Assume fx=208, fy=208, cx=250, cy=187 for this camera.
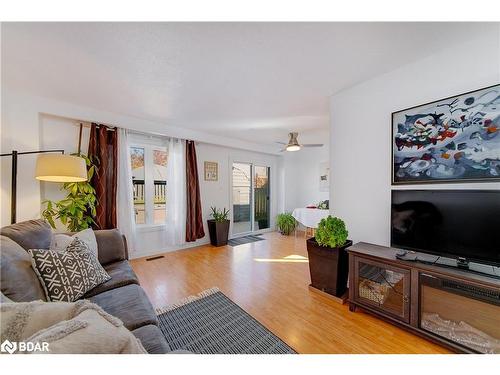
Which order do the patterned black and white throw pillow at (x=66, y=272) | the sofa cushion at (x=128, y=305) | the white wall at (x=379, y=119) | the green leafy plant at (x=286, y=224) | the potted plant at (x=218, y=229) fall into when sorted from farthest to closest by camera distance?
the green leafy plant at (x=286, y=224) → the potted plant at (x=218, y=229) → the white wall at (x=379, y=119) → the patterned black and white throw pillow at (x=66, y=272) → the sofa cushion at (x=128, y=305)

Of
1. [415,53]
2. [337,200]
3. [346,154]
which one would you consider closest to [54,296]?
[337,200]

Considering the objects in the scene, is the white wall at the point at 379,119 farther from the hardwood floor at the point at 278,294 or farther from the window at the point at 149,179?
the window at the point at 149,179

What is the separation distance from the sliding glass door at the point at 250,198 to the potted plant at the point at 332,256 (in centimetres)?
293

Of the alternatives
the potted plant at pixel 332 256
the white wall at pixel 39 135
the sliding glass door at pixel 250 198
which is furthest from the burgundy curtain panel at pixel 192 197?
the potted plant at pixel 332 256

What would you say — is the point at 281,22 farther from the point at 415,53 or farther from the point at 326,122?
the point at 326,122

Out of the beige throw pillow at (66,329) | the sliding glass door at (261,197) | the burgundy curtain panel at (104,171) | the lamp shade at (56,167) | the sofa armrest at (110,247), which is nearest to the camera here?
the beige throw pillow at (66,329)

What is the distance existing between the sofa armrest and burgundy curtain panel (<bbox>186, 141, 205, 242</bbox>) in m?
1.84

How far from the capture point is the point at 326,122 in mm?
3449

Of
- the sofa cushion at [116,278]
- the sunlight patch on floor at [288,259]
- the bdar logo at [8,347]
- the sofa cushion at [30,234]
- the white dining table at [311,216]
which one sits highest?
the sofa cushion at [30,234]

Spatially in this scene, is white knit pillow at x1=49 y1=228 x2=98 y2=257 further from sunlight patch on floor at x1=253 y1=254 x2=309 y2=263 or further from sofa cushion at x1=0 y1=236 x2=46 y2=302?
sunlight patch on floor at x1=253 y1=254 x2=309 y2=263

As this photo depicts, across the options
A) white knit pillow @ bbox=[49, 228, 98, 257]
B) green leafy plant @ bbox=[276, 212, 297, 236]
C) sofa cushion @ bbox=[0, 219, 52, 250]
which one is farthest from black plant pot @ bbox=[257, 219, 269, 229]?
sofa cushion @ bbox=[0, 219, 52, 250]

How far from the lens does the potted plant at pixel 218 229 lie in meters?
4.14

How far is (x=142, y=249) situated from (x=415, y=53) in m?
4.33

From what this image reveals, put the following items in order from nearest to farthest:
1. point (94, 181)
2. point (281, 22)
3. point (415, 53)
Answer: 1. point (281, 22)
2. point (415, 53)
3. point (94, 181)
